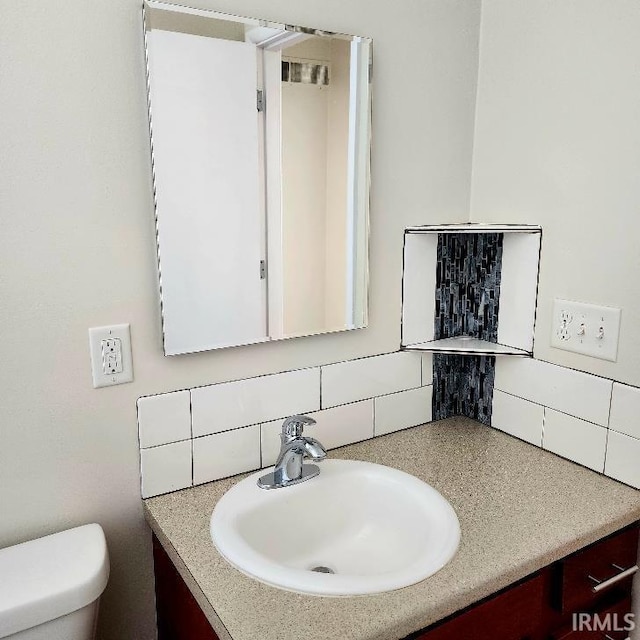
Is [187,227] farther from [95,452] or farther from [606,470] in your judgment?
[606,470]

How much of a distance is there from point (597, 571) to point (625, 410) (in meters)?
0.32

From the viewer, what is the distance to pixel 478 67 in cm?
145

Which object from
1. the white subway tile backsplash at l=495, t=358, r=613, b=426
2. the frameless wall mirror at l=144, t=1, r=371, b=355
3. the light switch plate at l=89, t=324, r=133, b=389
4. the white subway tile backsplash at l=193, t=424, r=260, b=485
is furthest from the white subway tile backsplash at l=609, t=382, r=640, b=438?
the light switch plate at l=89, t=324, r=133, b=389

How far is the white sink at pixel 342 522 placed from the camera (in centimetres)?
105

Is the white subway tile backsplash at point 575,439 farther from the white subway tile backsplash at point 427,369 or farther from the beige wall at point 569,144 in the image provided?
the white subway tile backsplash at point 427,369

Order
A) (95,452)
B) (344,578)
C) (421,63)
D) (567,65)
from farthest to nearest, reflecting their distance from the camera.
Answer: (421,63), (567,65), (95,452), (344,578)

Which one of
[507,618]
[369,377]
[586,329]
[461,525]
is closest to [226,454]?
[369,377]

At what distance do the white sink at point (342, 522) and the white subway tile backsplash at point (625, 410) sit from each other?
0.42 m

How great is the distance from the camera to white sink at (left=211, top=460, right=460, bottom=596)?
3.44ft

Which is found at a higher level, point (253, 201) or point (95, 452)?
point (253, 201)

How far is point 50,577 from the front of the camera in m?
0.94

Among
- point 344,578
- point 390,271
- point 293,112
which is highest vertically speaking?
point 293,112

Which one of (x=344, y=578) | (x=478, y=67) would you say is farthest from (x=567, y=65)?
(x=344, y=578)

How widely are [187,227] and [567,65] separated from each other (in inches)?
34.3
